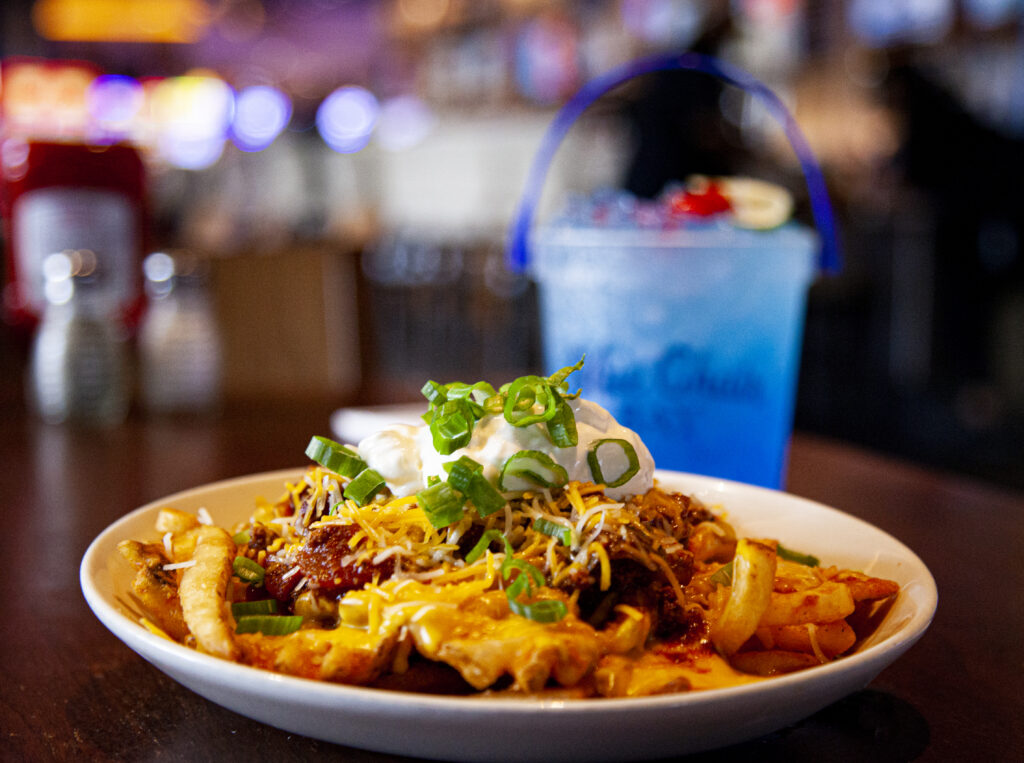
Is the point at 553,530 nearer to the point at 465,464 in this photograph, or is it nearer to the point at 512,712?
the point at 465,464

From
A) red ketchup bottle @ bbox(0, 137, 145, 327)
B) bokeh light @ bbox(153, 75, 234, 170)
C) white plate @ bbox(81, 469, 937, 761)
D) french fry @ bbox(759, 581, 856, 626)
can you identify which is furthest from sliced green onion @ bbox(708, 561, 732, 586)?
bokeh light @ bbox(153, 75, 234, 170)


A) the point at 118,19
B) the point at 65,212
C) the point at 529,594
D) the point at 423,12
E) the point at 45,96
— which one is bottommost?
the point at 529,594

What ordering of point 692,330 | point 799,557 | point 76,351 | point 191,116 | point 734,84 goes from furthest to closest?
point 191,116
point 76,351
point 734,84
point 692,330
point 799,557

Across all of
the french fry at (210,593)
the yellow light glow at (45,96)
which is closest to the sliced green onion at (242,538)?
the french fry at (210,593)

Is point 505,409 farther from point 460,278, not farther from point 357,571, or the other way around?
point 460,278

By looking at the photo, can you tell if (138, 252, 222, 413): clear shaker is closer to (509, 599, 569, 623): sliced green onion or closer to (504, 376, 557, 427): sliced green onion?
(504, 376, 557, 427): sliced green onion

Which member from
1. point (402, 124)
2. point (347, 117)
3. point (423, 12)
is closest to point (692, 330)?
point (423, 12)
